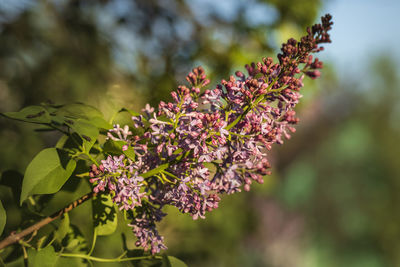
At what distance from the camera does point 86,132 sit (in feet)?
2.70

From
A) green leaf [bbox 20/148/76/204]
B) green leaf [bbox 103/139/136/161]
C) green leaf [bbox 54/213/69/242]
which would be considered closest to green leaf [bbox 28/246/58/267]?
green leaf [bbox 54/213/69/242]

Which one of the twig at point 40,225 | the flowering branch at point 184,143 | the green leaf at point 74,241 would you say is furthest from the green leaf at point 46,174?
the green leaf at point 74,241

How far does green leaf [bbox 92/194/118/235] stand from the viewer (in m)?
0.98

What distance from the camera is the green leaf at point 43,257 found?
0.89 m

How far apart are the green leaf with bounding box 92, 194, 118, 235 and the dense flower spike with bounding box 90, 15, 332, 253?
0.08 meters

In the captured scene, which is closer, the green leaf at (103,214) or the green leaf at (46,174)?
the green leaf at (46,174)

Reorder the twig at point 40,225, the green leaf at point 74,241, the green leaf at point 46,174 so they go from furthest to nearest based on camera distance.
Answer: the green leaf at point 74,241
the twig at point 40,225
the green leaf at point 46,174

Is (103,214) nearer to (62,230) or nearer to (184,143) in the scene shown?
(62,230)

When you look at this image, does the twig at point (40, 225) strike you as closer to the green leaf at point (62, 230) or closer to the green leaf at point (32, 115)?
the green leaf at point (62, 230)

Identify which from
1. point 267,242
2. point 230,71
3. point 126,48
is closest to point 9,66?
point 126,48

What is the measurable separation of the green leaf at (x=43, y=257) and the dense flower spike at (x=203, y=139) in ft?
0.72

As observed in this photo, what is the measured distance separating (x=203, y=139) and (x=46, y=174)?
375mm

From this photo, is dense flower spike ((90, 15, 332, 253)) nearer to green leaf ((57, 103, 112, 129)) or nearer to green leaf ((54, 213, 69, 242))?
green leaf ((57, 103, 112, 129))

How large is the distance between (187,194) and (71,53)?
2522mm
